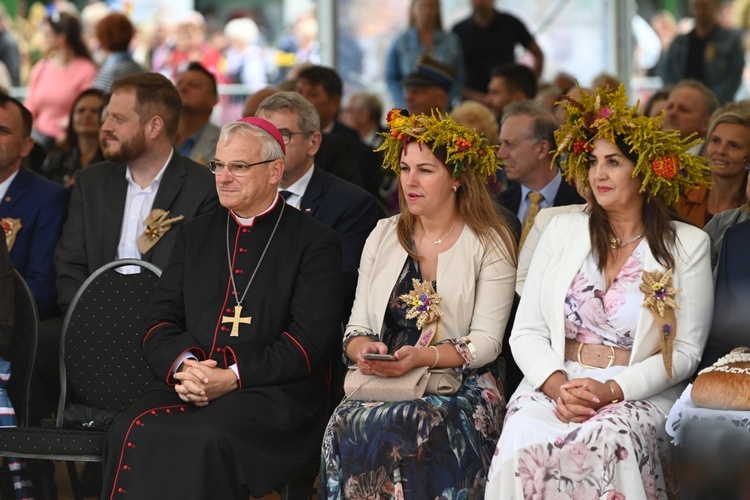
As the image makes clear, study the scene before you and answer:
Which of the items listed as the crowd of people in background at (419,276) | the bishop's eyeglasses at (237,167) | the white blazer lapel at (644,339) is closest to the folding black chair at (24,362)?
the crowd of people in background at (419,276)

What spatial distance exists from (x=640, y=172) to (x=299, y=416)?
158 centimetres

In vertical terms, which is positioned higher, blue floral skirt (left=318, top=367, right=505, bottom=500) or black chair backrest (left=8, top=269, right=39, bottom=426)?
black chair backrest (left=8, top=269, right=39, bottom=426)

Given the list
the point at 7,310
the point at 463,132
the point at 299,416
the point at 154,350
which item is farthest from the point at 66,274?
the point at 463,132

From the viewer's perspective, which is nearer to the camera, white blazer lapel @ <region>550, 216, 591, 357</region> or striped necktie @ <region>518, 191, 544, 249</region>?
white blazer lapel @ <region>550, 216, 591, 357</region>

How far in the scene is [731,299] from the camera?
4.42 metres

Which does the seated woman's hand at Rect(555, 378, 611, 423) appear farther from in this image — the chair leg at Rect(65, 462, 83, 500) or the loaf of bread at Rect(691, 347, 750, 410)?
the chair leg at Rect(65, 462, 83, 500)

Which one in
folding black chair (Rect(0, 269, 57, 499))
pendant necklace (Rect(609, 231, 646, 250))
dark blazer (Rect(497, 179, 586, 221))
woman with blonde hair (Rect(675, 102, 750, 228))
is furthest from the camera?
dark blazer (Rect(497, 179, 586, 221))

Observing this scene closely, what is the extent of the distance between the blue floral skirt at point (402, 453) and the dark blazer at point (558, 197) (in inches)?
72.5

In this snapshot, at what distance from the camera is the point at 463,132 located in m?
4.77

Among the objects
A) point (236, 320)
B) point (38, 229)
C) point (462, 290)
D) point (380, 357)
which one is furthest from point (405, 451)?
point (38, 229)

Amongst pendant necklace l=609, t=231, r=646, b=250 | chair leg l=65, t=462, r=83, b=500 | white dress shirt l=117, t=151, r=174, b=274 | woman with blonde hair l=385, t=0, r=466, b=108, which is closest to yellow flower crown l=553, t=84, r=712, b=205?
pendant necklace l=609, t=231, r=646, b=250

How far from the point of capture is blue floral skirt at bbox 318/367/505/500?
4.30 m

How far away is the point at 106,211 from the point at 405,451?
2181mm

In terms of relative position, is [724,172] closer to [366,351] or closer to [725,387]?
[725,387]
